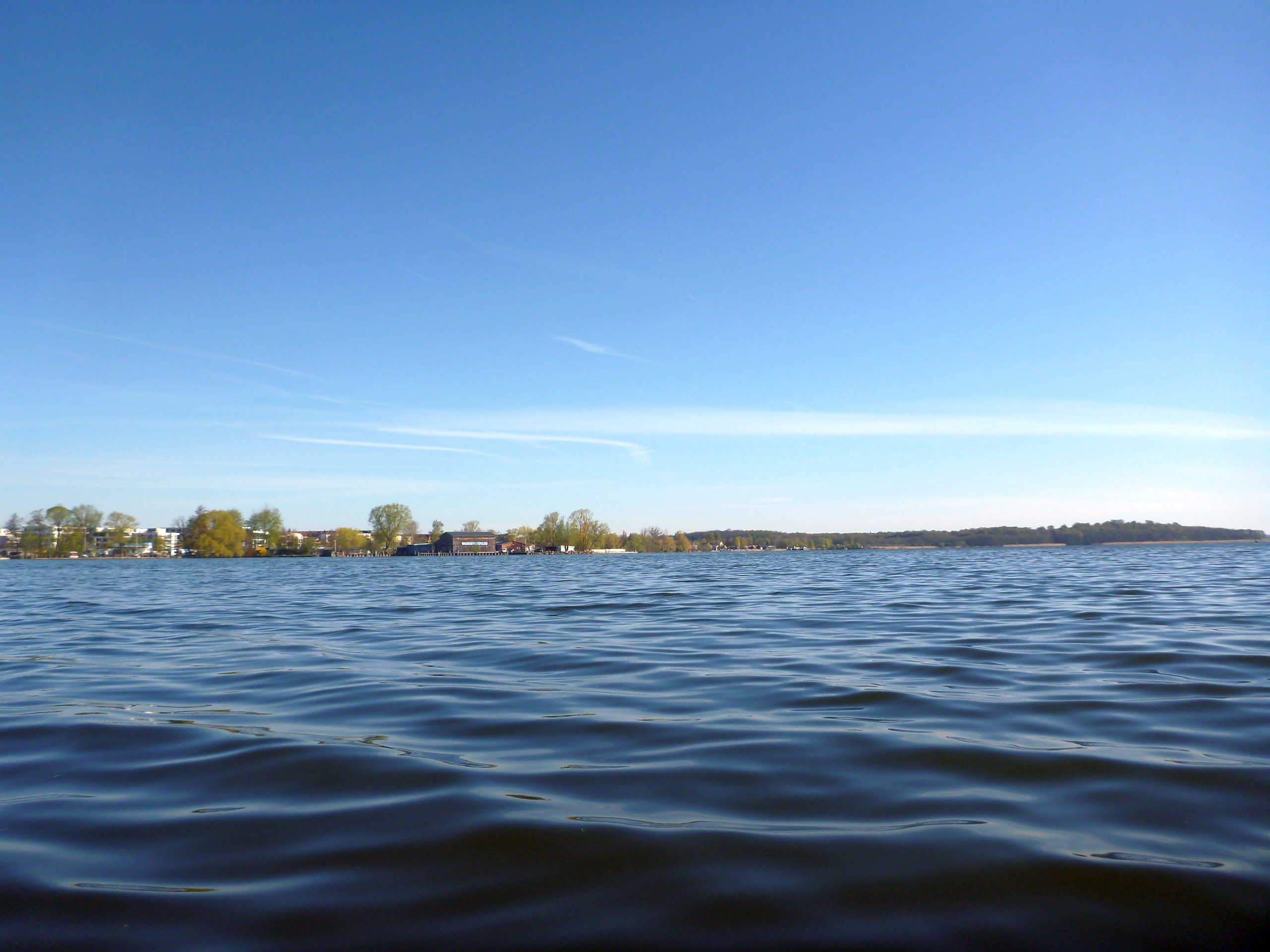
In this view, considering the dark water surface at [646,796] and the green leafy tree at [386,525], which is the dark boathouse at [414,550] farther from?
the dark water surface at [646,796]

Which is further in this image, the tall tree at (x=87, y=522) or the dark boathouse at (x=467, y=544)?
the dark boathouse at (x=467, y=544)

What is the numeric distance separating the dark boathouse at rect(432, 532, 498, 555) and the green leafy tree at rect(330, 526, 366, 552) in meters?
16.7

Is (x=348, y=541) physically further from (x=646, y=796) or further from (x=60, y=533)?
(x=646, y=796)

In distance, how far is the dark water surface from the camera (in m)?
2.74

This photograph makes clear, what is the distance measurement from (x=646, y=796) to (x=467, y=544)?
163 meters

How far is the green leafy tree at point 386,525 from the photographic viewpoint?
155m

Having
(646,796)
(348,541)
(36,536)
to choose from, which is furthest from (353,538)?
(646,796)

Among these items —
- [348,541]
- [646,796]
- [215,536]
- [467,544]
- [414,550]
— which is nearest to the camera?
[646,796]

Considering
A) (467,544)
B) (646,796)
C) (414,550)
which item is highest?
(646,796)

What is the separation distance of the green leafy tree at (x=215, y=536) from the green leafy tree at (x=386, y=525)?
32.7m

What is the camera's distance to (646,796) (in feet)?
13.2

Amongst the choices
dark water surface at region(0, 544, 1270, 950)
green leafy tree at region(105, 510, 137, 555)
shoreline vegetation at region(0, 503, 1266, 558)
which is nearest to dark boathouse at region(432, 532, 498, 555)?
shoreline vegetation at region(0, 503, 1266, 558)

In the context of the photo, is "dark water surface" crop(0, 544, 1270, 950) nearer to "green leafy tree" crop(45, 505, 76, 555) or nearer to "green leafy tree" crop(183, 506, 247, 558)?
"green leafy tree" crop(183, 506, 247, 558)

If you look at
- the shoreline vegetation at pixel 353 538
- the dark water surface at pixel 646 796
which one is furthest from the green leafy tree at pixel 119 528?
the dark water surface at pixel 646 796
